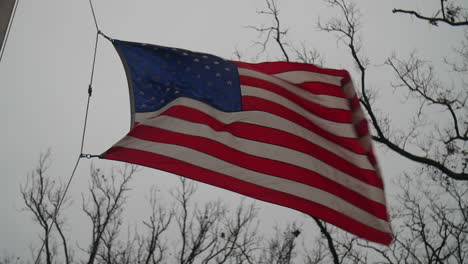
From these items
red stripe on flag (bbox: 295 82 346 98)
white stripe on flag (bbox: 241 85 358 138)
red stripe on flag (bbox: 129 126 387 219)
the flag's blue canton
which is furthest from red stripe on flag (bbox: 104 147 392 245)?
red stripe on flag (bbox: 295 82 346 98)

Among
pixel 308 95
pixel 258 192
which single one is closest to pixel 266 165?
pixel 258 192

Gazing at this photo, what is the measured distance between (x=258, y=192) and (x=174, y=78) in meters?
1.67

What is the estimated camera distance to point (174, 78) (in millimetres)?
4781

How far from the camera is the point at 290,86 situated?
207 inches

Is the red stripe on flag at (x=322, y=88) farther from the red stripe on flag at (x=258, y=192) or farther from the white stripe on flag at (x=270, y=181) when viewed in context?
the red stripe on flag at (x=258, y=192)

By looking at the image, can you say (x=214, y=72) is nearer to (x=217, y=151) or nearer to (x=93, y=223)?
(x=217, y=151)

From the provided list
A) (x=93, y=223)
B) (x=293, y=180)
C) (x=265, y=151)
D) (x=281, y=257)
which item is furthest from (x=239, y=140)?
(x=281, y=257)

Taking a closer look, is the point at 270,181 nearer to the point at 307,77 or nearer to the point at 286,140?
the point at 286,140

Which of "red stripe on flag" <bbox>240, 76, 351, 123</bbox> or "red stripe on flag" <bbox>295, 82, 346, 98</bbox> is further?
"red stripe on flag" <bbox>295, 82, 346, 98</bbox>

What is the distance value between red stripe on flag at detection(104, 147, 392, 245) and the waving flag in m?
0.01

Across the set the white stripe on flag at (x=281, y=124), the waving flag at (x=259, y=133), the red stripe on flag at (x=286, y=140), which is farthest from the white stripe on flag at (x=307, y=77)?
the red stripe on flag at (x=286, y=140)

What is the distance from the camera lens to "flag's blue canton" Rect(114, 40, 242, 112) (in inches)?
184

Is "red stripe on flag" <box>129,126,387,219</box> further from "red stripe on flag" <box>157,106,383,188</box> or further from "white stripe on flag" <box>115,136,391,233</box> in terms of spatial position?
"red stripe on flag" <box>157,106,383,188</box>

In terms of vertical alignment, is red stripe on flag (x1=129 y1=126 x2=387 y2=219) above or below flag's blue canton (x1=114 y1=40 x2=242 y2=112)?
below
